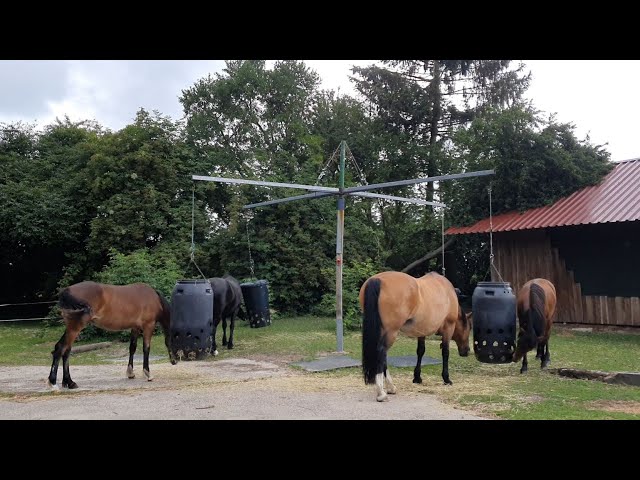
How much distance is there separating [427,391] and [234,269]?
1149 cm

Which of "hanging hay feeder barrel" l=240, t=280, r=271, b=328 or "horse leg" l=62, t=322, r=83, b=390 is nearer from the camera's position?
"horse leg" l=62, t=322, r=83, b=390

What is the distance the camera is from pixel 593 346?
10102 millimetres

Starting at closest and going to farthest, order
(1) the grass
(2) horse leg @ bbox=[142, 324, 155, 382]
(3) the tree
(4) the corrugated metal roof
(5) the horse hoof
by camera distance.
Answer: (1) the grass, (5) the horse hoof, (2) horse leg @ bbox=[142, 324, 155, 382], (4) the corrugated metal roof, (3) the tree

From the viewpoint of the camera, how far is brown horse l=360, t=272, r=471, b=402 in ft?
18.7

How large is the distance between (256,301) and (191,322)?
5418 mm

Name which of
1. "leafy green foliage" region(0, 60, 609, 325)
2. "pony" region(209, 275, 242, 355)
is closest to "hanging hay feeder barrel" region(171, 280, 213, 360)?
"pony" region(209, 275, 242, 355)

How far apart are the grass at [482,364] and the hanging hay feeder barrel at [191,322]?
1.63 meters

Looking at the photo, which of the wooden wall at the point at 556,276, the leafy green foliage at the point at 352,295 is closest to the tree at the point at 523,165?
the wooden wall at the point at 556,276

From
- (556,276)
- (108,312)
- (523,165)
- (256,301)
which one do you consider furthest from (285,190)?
(108,312)

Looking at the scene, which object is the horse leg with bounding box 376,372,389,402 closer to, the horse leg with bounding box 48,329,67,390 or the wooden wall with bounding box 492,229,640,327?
the horse leg with bounding box 48,329,67,390

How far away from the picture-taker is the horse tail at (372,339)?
18.6 feet

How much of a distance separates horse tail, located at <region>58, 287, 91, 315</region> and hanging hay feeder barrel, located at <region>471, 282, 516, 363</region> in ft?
16.5

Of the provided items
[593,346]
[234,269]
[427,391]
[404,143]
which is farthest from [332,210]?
[427,391]

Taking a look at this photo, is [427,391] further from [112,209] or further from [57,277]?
[57,277]
